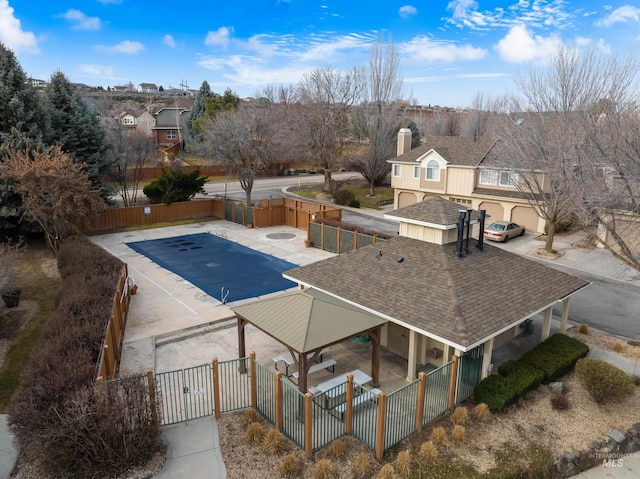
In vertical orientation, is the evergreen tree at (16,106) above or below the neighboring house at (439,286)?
above

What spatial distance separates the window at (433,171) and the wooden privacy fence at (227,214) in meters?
10.3

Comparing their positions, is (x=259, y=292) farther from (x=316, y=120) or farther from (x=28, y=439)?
(x=316, y=120)

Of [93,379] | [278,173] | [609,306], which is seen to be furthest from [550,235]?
[278,173]

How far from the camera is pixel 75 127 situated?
98.3 ft

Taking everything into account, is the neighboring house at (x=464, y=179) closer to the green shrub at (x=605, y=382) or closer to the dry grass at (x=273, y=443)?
the green shrub at (x=605, y=382)

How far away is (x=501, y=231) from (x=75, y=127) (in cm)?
2896

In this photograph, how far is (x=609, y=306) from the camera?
61.4 feet

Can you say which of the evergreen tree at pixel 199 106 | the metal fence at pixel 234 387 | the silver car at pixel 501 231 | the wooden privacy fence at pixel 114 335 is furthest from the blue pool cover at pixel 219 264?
the evergreen tree at pixel 199 106

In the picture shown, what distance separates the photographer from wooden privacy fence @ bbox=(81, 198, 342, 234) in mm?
31609

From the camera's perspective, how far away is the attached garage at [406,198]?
38.1 metres

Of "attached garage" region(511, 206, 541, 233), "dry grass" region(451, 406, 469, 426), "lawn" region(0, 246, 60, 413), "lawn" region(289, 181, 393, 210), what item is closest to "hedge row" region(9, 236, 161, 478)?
"lawn" region(0, 246, 60, 413)

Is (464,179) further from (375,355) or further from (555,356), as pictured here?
(375,355)

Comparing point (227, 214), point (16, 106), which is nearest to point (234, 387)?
point (16, 106)

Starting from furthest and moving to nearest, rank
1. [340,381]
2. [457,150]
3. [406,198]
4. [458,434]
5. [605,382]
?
[406,198]
[457,150]
[340,381]
[605,382]
[458,434]
